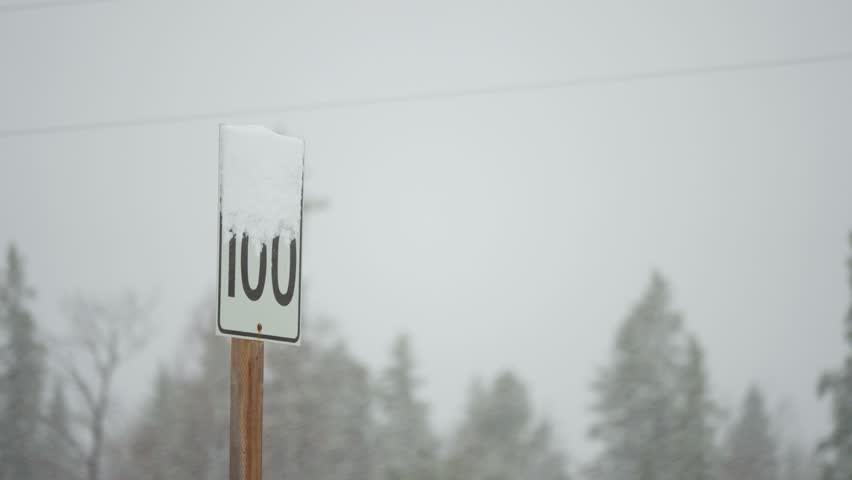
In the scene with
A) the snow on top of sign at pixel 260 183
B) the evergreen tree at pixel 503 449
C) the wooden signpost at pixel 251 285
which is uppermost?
the snow on top of sign at pixel 260 183

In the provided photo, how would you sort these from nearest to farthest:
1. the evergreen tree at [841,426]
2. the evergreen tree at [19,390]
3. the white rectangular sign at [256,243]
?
the white rectangular sign at [256,243]
the evergreen tree at [841,426]
the evergreen tree at [19,390]

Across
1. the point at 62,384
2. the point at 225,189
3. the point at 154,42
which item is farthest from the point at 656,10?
the point at 225,189

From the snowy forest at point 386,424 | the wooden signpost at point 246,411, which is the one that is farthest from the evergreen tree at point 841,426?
the wooden signpost at point 246,411

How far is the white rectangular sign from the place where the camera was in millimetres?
2480

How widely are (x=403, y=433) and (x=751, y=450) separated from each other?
3648 millimetres

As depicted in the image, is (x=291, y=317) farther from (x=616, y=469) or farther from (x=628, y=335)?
(x=628, y=335)

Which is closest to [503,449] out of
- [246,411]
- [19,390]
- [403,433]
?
[403,433]

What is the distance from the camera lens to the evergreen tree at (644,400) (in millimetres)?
10453

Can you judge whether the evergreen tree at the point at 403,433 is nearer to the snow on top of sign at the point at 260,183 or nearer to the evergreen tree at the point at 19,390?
the evergreen tree at the point at 19,390

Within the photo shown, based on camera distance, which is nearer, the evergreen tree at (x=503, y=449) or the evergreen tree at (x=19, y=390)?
the evergreen tree at (x=503, y=449)

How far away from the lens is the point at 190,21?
15925cm

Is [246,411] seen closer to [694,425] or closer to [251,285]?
[251,285]

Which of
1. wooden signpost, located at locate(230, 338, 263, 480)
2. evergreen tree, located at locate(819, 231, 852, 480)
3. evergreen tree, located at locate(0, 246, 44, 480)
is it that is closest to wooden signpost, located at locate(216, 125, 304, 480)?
wooden signpost, located at locate(230, 338, 263, 480)

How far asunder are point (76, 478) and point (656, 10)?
138 m
